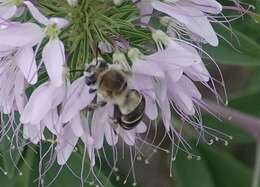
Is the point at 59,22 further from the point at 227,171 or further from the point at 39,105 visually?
the point at 227,171

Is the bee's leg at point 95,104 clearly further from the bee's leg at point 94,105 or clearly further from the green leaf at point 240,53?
the green leaf at point 240,53

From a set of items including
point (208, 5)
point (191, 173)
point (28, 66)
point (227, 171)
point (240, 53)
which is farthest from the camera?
point (227, 171)

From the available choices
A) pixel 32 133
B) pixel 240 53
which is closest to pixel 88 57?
pixel 32 133

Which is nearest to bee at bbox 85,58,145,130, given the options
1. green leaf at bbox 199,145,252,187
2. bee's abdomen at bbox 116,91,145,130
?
bee's abdomen at bbox 116,91,145,130

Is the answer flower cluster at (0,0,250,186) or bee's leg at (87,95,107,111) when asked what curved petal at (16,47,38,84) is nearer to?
flower cluster at (0,0,250,186)

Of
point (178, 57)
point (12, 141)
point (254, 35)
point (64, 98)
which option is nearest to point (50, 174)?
point (12, 141)

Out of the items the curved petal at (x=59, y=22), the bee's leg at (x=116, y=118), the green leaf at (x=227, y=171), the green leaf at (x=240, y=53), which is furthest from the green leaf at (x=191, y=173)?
the curved petal at (x=59, y=22)

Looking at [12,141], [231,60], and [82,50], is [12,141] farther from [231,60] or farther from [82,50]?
[231,60]
